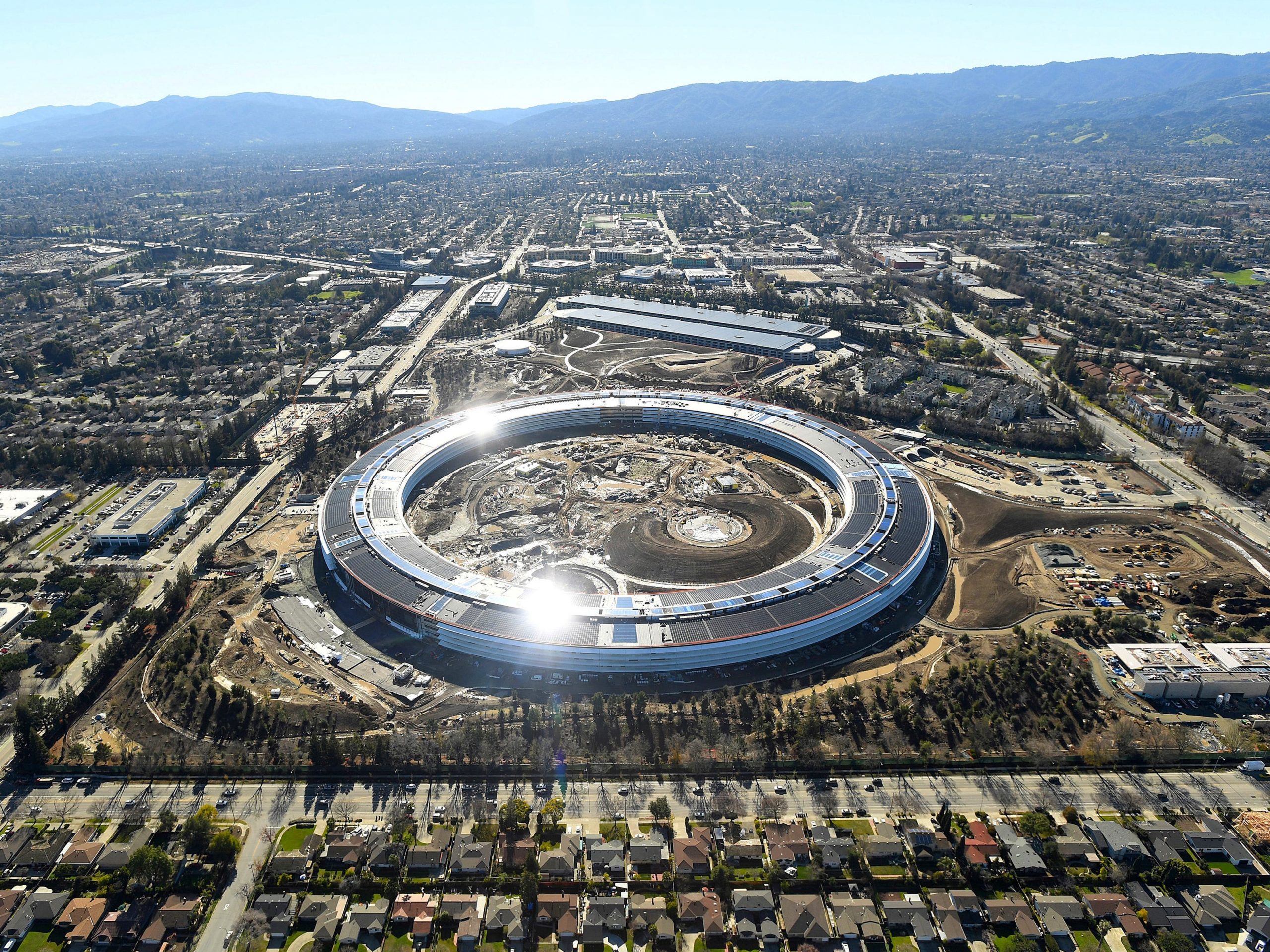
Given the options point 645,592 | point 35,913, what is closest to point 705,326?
point 645,592

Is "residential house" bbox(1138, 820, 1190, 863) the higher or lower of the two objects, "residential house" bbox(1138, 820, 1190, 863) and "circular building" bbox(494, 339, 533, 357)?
the lower

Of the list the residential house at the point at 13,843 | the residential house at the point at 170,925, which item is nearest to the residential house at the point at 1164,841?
the residential house at the point at 170,925

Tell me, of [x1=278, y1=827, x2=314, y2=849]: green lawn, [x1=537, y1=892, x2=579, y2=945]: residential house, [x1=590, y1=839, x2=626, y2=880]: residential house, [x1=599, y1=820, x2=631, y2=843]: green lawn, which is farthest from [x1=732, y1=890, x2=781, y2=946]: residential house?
[x1=278, y1=827, x2=314, y2=849]: green lawn

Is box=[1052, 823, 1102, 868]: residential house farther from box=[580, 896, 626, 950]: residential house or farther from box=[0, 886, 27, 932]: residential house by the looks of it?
box=[0, 886, 27, 932]: residential house

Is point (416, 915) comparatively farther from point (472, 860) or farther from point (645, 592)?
point (645, 592)

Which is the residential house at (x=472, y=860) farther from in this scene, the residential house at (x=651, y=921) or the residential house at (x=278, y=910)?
the residential house at (x=651, y=921)

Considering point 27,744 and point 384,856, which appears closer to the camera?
point 384,856
